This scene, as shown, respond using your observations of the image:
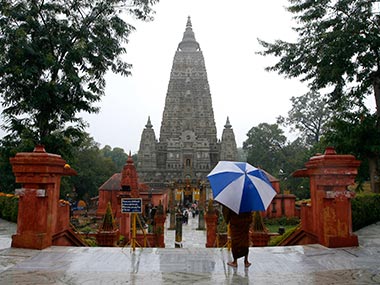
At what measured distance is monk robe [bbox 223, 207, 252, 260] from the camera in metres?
4.99

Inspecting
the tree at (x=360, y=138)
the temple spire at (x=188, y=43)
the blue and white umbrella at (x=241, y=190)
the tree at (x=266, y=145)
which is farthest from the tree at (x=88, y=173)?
the blue and white umbrella at (x=241, y=190)

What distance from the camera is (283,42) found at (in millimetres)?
13477

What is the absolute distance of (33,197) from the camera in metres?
6.00

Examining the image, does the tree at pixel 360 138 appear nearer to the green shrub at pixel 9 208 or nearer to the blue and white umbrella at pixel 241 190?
the blue and white umbrella at pixel 241 190

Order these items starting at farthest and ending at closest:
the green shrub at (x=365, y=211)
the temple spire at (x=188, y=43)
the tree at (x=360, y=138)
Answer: the temple spire at (x=188, y=43)
the tree at (x=360, y=138)
the green shrub at (x=365, y=211)

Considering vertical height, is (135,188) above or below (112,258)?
above

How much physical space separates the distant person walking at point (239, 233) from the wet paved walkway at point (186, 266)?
205 millimetres

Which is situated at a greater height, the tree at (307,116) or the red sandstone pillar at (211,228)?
the tree at (307,116)

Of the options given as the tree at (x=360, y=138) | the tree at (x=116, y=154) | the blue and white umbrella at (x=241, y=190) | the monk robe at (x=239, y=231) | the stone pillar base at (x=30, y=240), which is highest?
the tree at (x=116, y=154)

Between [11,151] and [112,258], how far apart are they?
A: 7.76m

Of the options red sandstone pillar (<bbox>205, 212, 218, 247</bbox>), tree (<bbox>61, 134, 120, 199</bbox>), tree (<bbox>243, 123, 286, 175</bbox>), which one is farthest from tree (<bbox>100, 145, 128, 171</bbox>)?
red sandstone pillar (<bbox>205, 212, 218, 247</bbox>)

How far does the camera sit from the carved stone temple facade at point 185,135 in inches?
2261

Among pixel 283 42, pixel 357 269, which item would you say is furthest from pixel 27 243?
pixel 283 42

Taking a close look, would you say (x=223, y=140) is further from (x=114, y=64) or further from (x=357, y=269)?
(x=357, y=269)
